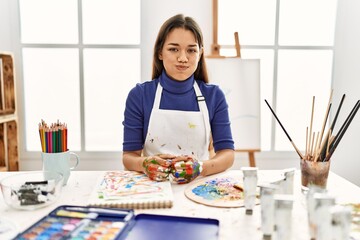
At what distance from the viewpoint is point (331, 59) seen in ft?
8.04

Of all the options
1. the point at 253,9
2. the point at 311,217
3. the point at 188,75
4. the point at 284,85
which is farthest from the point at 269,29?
the point at 311,217

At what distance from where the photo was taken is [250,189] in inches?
35.1

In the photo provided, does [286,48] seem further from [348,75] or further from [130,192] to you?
[130,192]

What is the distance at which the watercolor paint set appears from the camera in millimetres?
737

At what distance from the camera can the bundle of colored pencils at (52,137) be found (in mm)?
1047

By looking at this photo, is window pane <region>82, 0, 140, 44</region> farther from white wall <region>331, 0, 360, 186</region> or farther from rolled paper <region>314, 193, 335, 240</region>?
rolled paper <region>314, 193, 335, 240</region>

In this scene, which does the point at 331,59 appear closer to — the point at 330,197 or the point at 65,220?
the point at 330,197

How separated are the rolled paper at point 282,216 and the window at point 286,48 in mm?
1813

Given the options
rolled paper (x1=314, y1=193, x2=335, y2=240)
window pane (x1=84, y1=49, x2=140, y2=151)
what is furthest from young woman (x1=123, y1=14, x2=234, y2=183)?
window pane (x1=84, y1=49, x2=140, y2=151)

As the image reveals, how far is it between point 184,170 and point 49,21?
5.83ft

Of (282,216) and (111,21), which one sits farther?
(111,21)

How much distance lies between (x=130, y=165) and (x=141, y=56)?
46.7 inches

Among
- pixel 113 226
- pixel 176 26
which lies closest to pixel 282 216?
pixel 113 226

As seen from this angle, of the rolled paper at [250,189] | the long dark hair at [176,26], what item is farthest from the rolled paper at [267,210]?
the long dark hair at [176,26]
